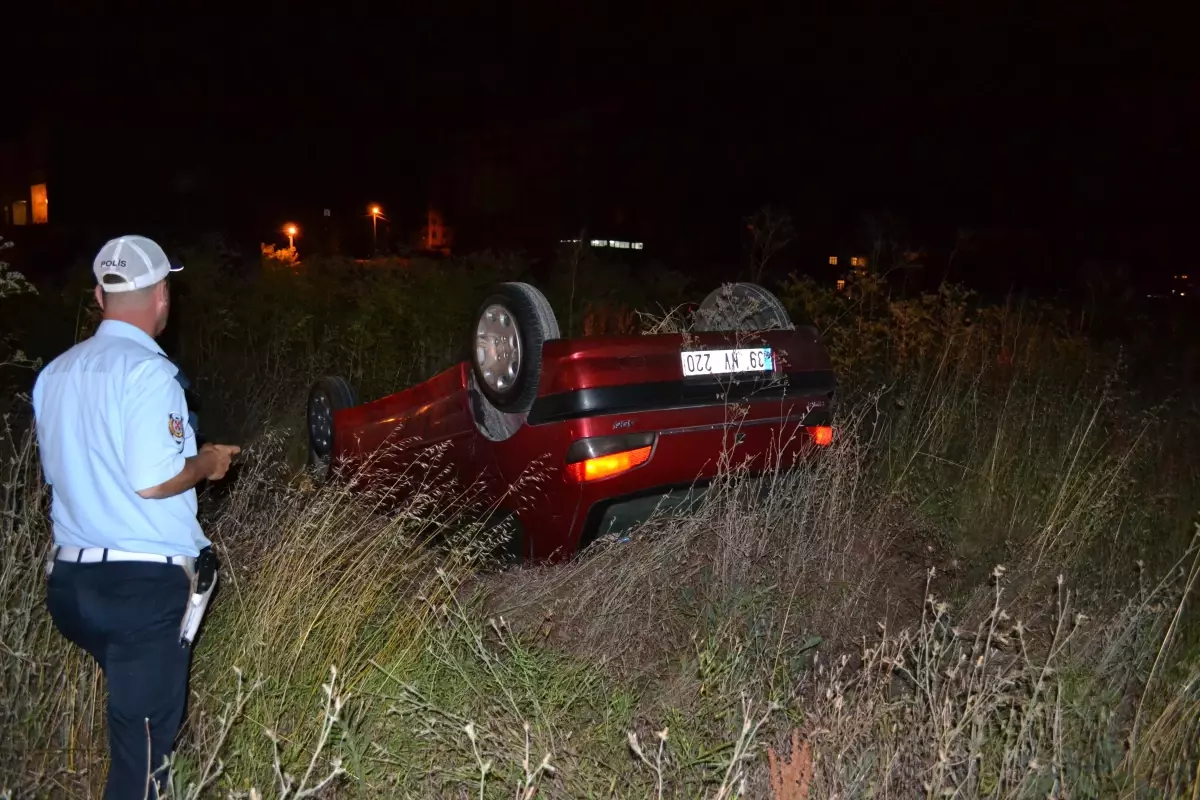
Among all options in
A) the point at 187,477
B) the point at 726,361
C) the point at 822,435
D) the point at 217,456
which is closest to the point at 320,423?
the point at 726,361

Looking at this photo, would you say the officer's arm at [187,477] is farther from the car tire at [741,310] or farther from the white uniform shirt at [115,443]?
the car tire at [741,310]

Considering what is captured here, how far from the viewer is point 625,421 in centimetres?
377

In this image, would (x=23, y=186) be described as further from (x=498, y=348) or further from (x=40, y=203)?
(x=498, y=348)

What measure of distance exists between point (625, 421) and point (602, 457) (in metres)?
0.18

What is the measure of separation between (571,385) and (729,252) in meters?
23.4

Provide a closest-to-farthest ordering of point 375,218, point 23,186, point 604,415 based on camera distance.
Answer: point 604,415 < point 23,186 < point 375,218

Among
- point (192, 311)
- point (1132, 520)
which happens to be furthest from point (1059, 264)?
point (192, 311)

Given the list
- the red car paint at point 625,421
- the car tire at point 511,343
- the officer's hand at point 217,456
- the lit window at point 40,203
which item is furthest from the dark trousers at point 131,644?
the lit window at point 40,203

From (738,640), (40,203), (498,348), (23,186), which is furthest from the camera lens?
(23,186)

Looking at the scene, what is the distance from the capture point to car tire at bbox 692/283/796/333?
4634 mm

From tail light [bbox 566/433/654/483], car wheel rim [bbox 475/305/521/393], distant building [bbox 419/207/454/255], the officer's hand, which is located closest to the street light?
distant building [bbox 419/207/454/255]

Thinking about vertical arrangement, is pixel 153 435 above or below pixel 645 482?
above

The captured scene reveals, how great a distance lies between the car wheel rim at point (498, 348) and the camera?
13.3 feet

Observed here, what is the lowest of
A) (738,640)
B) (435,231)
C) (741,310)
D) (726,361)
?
(738,640)
